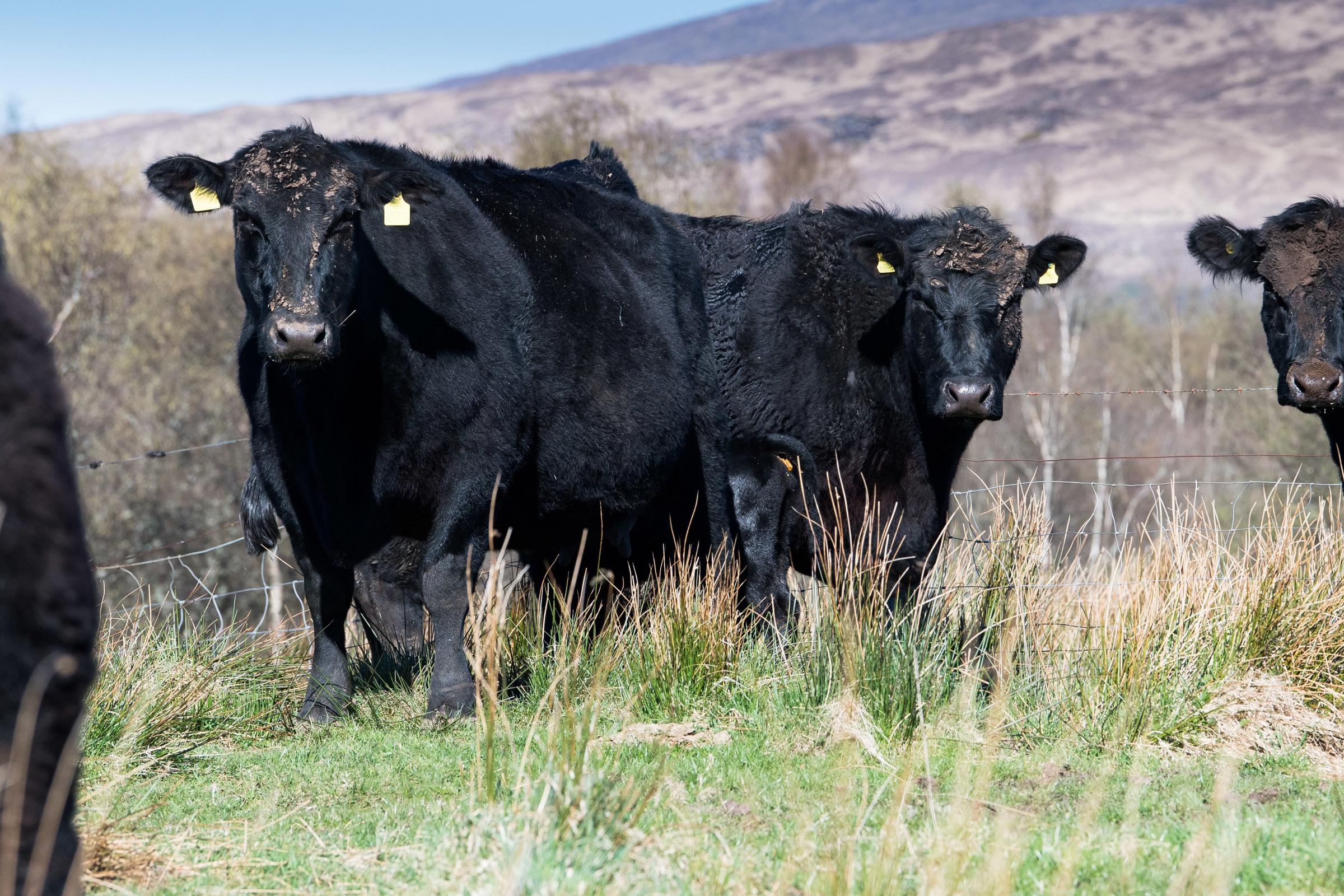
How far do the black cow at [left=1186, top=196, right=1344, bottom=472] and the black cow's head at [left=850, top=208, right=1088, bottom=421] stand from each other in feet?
3.30

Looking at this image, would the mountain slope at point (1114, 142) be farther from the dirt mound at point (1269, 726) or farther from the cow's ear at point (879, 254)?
the dirt mound at point (1269, 726)

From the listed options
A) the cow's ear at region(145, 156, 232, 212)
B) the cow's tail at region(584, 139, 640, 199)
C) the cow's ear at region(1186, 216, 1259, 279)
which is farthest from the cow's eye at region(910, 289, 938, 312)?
the cow's ear at region(145, 156, 232, 212)

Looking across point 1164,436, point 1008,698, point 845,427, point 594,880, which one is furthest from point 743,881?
point 1164,436

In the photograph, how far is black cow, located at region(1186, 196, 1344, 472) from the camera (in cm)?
712

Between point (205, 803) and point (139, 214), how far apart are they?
4675 cm

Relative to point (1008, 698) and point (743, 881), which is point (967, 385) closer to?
point (1008, 698)

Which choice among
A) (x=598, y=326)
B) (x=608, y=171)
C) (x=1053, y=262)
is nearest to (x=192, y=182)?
(x=598, y=326)

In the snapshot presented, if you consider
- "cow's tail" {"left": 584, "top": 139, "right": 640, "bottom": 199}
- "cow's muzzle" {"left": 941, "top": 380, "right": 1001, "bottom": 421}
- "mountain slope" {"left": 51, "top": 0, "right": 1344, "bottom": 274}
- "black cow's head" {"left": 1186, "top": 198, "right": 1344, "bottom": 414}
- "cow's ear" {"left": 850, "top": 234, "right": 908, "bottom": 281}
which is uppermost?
"cow's tail" {"left": 584, "top": 139, "right": 640, "bottom": 199}

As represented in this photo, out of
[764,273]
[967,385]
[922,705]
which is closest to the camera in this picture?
[922,705]

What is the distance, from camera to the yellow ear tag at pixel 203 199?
6.55 metres

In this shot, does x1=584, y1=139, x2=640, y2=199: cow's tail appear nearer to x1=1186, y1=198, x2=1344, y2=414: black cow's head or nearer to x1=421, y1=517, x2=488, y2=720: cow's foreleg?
x1=421, y1=517, x2=488, y2=720: cow's foreleg

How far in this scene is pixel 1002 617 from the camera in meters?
6.43

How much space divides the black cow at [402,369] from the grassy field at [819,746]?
20.2 inches

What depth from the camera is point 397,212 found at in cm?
650
